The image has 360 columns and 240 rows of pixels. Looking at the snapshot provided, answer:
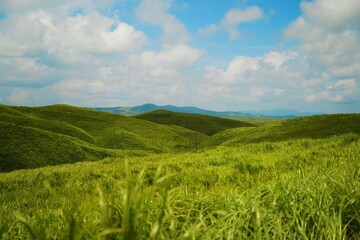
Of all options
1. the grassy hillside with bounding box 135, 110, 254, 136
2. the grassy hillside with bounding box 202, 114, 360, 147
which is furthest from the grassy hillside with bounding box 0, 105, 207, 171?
the grassy hillside with bounding box 135, 110, 254, 136

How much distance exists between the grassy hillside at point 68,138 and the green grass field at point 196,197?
60 centimetres

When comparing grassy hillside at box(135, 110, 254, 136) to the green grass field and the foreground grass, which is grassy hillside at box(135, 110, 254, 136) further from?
the foreground grass

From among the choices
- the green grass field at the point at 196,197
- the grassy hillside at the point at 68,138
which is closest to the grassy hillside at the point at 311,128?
the green grass field at the point at 196,197

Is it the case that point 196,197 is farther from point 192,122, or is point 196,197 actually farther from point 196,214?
point 192,122

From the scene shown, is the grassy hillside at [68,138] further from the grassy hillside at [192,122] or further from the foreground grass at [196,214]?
the foreground grass at [196,214]

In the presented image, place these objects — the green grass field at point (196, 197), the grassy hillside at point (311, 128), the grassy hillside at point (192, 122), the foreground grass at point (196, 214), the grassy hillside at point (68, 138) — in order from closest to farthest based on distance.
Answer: the foreground grass at point (196, 214) → the green grass field at point (196, 197) → the grassy hillside at point (68, 138) → the grassy hillside at point (311, 128) → the grassy hillside at point (192, 122)

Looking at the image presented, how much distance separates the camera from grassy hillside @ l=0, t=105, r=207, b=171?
131ft

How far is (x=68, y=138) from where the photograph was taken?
1970 inches

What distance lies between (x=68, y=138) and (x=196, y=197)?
4727cm

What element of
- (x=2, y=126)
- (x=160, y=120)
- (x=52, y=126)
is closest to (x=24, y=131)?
(x=2, y=126)

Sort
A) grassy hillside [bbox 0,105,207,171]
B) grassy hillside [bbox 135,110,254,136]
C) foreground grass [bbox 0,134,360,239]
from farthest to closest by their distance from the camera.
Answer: grassy hillside [bbox 135,110,254,136] < grassy hillside [bbox 0,105,207,171] < foreground grass [bbox 0,134,360,239]

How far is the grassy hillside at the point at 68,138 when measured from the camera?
39.9m

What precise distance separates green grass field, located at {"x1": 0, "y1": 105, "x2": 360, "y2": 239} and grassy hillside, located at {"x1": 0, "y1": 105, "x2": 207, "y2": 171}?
60 centimetres

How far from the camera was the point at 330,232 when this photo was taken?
4469mm
